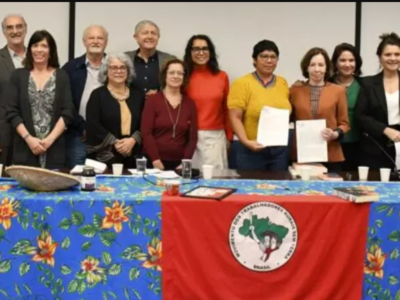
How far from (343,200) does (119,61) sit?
1.74m

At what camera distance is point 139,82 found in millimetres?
3750

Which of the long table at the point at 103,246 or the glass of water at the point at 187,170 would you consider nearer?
the long table at the point at 103,246

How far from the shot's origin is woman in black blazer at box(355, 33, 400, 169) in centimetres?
346

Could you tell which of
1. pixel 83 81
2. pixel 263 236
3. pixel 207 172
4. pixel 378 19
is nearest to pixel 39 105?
pixel 83 81

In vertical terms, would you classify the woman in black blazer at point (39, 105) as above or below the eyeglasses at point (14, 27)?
below

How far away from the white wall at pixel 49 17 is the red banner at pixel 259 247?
8.45ft

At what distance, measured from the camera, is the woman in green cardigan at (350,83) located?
3633mm

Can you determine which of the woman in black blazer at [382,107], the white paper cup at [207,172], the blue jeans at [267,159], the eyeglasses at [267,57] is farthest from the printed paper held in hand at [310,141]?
the white paper cup at [207,172]

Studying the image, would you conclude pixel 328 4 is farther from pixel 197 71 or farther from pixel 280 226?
pixel 280 226

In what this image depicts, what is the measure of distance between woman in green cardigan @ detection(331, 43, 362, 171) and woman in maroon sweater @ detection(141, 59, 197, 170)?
105 cm

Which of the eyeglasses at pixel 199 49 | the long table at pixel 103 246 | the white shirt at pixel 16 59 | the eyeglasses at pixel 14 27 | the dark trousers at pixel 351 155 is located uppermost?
the eyeglasses at pixel 14 27

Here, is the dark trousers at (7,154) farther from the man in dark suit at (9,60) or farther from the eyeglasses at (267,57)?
the eyeglasses at (267,57)

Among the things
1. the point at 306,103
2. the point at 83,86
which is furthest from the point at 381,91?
the point at 83,86

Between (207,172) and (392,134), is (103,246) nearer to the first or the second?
(207,172)
